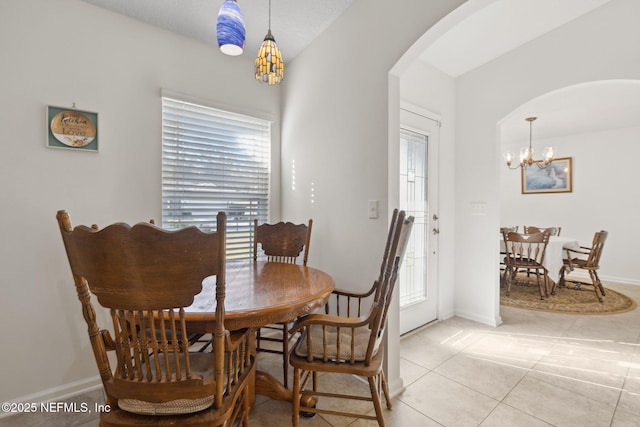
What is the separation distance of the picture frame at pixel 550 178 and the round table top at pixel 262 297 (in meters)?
5.65

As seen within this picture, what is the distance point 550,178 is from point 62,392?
7598 millimetres

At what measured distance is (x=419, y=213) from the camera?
2902 millimetres

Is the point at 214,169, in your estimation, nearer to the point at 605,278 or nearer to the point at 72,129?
the point at 72,129

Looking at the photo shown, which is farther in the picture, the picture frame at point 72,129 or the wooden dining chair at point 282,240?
the wooden dining chair at point 282,240

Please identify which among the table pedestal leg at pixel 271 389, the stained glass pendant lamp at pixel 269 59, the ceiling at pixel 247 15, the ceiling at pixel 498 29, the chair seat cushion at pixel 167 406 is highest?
the ceiling at pixel 498 29

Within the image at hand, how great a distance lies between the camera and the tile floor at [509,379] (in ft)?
5.32

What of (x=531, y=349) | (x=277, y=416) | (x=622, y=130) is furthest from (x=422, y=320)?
(x=622, y=130)

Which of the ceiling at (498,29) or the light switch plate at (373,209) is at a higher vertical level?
the ceiling at (498,29)

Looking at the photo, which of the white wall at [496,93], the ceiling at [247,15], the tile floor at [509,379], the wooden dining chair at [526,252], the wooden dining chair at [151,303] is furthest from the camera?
the wooden dining chair at [526,252]

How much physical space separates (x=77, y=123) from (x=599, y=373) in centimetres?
409

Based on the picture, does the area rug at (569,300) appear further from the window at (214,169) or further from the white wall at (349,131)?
the window at (214,169)

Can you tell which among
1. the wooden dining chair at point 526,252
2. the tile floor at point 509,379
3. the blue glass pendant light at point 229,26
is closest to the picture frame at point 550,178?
the wooden dining chair at point 526,252

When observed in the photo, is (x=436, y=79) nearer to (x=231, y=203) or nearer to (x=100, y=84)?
(x=231, y=203)

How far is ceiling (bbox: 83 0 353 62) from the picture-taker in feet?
6.64
